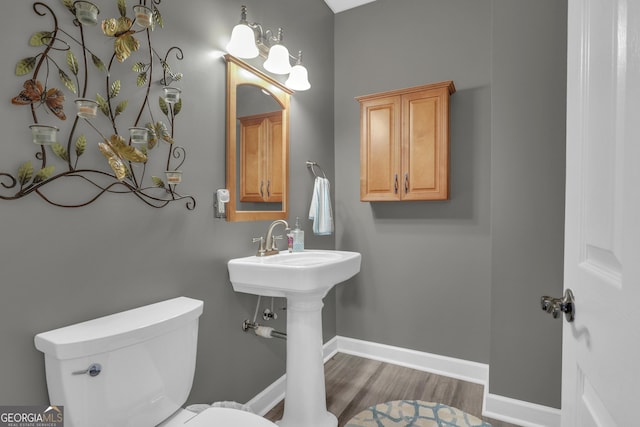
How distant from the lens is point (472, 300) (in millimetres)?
2299

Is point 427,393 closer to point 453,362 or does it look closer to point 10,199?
point 453,362

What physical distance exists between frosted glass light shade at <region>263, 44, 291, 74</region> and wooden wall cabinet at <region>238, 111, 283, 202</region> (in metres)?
0.26

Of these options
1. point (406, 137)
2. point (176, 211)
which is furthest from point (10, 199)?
point (406, 137)

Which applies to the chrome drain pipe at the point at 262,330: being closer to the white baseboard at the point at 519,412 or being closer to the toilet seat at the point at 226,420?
the toilet seat at the point at 226,420

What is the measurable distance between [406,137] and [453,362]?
65.6 inches

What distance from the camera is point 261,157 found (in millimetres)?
1933

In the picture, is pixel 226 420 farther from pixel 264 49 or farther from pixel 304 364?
pixel 264 49

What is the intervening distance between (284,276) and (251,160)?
2.39 feet

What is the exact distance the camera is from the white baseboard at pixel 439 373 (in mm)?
1749

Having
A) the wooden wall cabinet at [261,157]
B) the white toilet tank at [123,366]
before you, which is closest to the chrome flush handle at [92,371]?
the white toilet tank at [123,366]

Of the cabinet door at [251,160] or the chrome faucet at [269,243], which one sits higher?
the cabinet door at [251,160]

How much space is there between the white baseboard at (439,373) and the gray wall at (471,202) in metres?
0.05

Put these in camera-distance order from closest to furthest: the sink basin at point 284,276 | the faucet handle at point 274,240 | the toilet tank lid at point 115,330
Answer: the toilet tank lid at point 115,330, the sink basin at point 284,276, the faucet handle at point 274,240

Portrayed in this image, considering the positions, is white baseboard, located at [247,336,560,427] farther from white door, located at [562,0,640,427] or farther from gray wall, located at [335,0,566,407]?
white door, located at [562,0,640,427]
